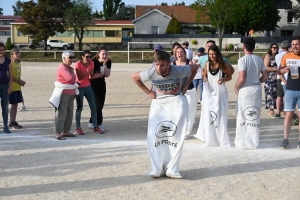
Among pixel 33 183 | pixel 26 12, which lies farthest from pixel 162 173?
pixel 26 12

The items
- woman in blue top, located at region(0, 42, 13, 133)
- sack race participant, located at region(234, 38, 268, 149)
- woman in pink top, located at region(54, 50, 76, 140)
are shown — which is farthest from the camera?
woman in blue top, located at region(0, 42, 13, 133)

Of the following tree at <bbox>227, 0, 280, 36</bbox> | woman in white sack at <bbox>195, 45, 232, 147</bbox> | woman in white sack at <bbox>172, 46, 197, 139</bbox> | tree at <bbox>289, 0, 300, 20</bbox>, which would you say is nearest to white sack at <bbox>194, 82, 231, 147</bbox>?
woman in white sack at <bbox>195, 45, 232, 147</bbox>

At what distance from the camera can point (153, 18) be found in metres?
74.9

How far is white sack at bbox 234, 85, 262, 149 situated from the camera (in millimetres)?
8906

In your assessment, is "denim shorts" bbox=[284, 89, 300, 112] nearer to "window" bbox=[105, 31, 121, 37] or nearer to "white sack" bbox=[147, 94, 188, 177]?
"white sack" bbox=[147, 94, 188, 177]

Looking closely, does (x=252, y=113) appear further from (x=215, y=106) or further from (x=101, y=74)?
(x=101, y=74)

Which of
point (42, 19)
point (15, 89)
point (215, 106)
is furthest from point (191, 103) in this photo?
point (42, 19)

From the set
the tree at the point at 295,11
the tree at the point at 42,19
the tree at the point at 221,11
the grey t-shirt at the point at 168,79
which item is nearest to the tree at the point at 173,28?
the tree at the point at 221,11

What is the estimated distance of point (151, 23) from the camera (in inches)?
2950

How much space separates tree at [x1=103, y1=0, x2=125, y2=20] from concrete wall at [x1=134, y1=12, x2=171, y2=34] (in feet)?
106

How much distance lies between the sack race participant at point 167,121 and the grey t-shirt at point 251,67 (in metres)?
2.16

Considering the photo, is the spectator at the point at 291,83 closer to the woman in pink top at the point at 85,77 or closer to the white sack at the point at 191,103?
the white sack at the point at 191,103

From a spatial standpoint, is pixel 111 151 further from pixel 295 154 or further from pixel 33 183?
pixel 295 154

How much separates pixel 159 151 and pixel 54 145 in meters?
3.08
